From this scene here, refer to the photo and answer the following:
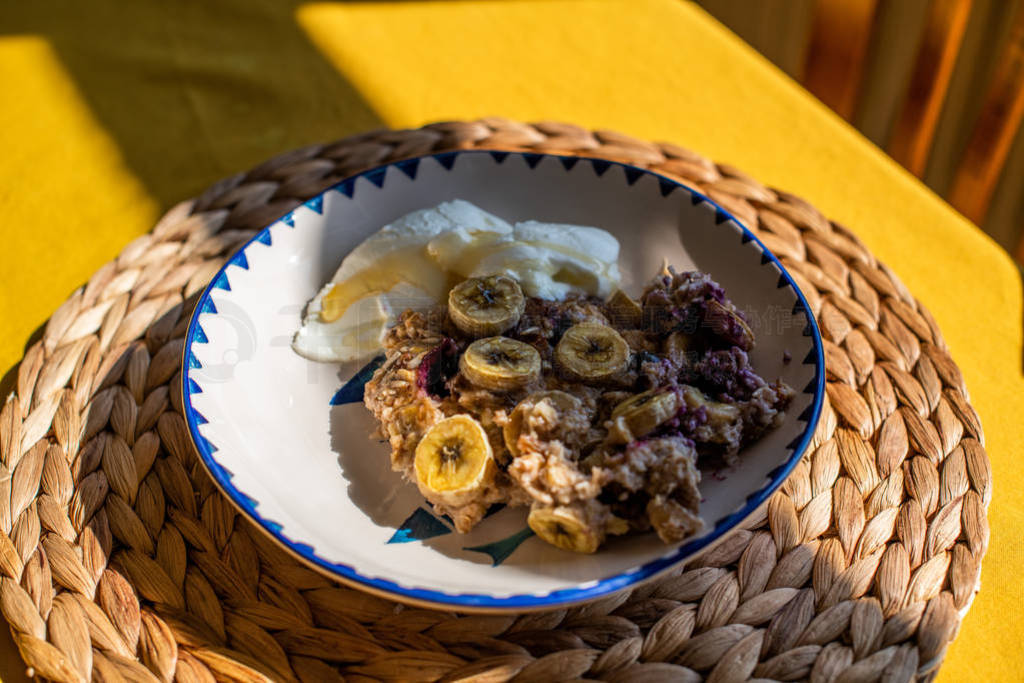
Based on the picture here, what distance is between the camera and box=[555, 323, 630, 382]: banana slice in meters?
1.56

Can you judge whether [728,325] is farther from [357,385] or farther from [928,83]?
[928,83]

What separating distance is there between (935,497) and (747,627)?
0.51 m

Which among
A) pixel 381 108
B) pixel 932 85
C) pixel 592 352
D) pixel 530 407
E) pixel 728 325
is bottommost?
pixel 530 407

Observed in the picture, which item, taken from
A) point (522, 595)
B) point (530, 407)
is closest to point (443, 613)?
point (522, 595)

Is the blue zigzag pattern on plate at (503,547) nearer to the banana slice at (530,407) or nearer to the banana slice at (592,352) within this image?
the banana slice at (530,407)

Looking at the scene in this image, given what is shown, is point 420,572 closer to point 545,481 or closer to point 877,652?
point 545,481

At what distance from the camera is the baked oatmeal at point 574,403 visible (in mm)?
1359

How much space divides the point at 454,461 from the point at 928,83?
11.1 feet

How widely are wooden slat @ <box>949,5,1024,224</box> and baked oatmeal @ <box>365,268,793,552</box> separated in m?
2.58

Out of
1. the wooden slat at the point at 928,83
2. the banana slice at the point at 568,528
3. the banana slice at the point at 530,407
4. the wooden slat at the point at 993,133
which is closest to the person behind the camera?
the banana slice at the point at 568,528

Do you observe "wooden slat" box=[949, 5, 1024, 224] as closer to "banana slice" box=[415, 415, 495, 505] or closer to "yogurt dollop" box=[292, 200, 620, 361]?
"yogurt dollop" box=[292, 200, 620, 361]

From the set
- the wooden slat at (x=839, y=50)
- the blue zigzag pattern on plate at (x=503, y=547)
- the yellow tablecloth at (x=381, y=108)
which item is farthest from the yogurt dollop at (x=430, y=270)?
the wooden slat at (x=839, y=50)

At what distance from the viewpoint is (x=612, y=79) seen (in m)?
2.88

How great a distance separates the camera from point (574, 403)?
150 cm
